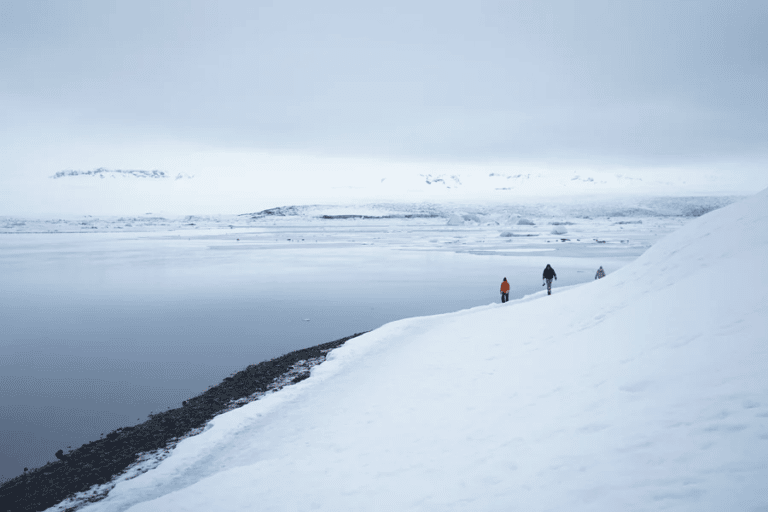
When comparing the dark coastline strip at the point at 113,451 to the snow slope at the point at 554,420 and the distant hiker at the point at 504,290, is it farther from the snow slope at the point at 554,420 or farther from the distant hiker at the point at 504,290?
the distant hiker at the point at 504,290

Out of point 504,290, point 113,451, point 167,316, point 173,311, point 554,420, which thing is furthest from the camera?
point 173,311

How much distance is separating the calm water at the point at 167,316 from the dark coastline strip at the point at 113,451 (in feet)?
1.74

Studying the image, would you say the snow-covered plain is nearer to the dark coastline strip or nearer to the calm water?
the calm water

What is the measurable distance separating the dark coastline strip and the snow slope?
530 mm

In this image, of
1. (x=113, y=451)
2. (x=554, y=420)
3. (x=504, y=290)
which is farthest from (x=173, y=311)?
(x=554, y=420)

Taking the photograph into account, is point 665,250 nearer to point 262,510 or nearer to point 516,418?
point 516,418

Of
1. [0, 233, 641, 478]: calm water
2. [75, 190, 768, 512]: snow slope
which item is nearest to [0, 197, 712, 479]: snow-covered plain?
[0, 233, 641, 478]: calm water

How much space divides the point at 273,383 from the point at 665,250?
8559mm

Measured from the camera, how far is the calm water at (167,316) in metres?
8.66

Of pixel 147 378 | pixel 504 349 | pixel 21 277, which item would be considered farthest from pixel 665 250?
pixel 21 277

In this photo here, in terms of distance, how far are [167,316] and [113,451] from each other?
9.19m

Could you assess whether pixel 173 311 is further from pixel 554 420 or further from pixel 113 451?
pixel 554 420

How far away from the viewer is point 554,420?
5.08 meters

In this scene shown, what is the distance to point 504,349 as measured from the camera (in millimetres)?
8844
